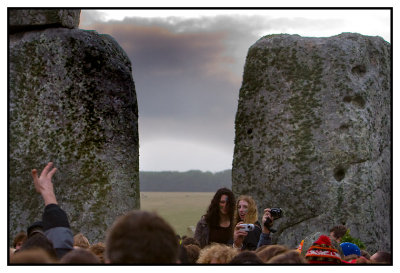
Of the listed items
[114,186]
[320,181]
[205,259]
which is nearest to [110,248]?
[205,259]

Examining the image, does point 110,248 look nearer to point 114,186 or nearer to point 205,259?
point 205,259

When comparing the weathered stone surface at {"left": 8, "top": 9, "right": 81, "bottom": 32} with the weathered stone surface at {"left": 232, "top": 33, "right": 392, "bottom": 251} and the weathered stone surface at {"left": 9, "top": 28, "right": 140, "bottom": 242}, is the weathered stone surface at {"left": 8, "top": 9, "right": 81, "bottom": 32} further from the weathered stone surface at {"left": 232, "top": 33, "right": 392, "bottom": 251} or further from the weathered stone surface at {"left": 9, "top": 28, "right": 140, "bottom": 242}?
the weathered stone surface at {"left": 232, "top": 33, "right": 392, "bottom": 251}

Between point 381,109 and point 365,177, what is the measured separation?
1.22 meters

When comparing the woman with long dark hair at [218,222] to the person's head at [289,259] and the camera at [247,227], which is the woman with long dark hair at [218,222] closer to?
the camera at [247,227]

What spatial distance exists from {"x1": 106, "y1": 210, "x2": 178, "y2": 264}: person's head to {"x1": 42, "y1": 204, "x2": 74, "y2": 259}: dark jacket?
2.83 feet

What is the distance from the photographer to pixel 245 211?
553 centimetres

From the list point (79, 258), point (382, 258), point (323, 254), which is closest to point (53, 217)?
point (79, 258)

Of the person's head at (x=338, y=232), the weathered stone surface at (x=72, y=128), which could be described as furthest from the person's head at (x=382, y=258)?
the weathered stone surface at (x=72, y=128)

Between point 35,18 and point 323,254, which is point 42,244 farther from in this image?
point 35,18

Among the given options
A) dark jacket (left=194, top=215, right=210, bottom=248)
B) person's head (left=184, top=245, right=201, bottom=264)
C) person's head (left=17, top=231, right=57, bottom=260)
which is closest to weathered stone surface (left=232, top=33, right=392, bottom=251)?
dark jacket (left=194, top=215, right=210, bottom=248)

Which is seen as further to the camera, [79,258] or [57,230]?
[57,230]

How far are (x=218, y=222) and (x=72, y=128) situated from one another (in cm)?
328

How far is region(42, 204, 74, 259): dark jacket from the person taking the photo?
3078 millimetres

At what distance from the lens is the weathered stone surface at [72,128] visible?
26.0 ft
